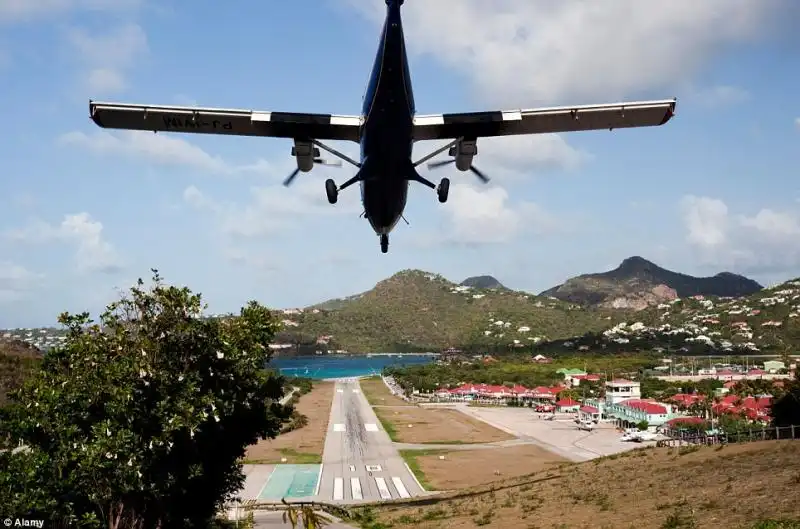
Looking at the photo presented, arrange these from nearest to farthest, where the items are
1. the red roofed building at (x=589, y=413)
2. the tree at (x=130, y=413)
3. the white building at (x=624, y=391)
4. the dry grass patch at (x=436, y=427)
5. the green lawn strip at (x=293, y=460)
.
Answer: the tree at (x=130, y=413)
the green lawn strip at (x=293, y=460)
the dry grass patch at (x=436, y=427)
the red roofed building at (x=589, y=413)
the white building at (x=624, y=391)

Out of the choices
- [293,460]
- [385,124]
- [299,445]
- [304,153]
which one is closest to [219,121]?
[304,153]

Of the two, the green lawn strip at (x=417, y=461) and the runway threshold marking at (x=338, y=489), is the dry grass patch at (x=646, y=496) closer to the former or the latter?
the runway threshold marking at (x=338, y=489)

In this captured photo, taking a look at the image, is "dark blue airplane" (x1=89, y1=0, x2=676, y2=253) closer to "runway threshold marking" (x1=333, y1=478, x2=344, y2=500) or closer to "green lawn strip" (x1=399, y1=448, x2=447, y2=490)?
"runway threshold marking" (x1=333, y1=478, x2=344, y2=500)

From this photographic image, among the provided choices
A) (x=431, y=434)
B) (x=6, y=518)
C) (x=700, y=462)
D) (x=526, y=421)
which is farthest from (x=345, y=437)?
(x=6, y=518)

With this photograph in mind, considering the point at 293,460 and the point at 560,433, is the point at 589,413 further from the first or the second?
the point at 293,460

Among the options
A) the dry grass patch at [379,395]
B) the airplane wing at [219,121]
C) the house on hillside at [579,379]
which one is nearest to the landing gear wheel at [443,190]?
the airplane wing at [219,121]

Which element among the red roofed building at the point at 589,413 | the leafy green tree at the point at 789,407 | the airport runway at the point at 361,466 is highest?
the leafy green tree at the point at 789,407

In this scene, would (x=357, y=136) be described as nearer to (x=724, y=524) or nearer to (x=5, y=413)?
(x=5, y=413)
